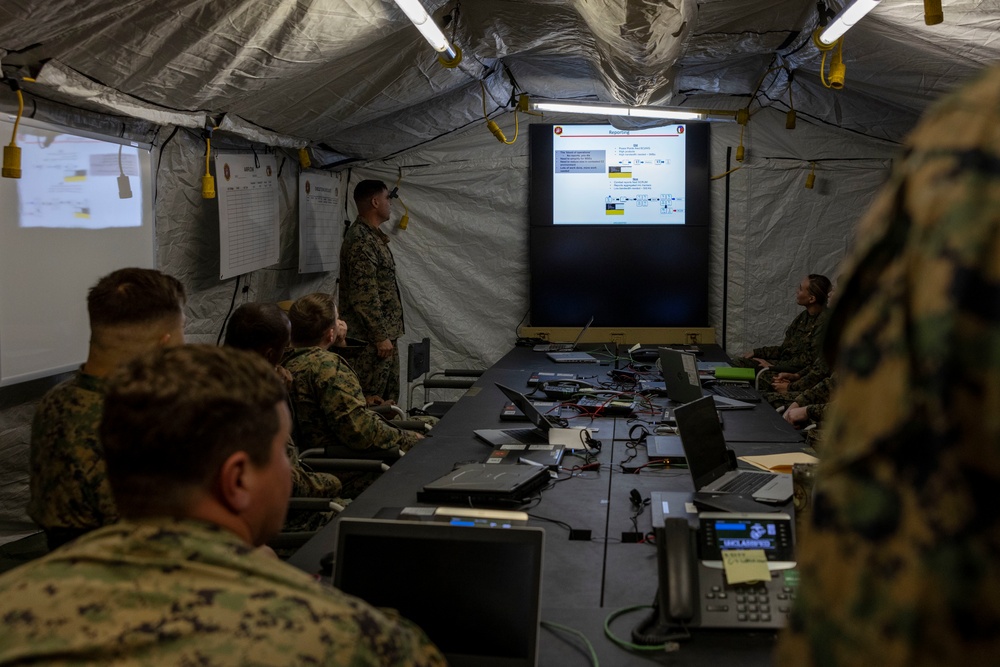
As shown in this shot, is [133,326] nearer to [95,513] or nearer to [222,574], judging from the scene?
[95,513]

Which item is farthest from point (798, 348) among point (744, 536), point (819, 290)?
point (744, 536)

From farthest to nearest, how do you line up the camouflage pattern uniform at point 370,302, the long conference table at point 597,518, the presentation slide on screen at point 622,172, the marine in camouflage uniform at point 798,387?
1. the presentation slide on screen at point 622,172
2. the camouflage pattern uniform at point 370,302
3. the marine in camouflage uniform at point 798,387
4. the long conference table at point 597,518

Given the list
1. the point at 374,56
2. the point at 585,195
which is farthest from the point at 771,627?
the point at 585,195

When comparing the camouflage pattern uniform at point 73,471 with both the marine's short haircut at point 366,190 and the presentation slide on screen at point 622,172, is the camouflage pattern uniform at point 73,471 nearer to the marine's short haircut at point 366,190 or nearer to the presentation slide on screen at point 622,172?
the marine's short haircut at point 366,190

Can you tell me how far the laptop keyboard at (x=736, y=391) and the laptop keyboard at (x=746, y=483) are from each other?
133cm

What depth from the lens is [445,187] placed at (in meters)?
6.67

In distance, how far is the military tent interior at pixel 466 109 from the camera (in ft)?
10.3

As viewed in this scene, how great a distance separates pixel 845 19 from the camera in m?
3.30

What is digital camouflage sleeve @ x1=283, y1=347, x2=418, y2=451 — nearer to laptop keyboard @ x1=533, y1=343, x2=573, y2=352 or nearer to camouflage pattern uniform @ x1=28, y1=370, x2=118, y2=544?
camouflage pattern uniform @ x1=28, y1=370, x2=118, y2=544

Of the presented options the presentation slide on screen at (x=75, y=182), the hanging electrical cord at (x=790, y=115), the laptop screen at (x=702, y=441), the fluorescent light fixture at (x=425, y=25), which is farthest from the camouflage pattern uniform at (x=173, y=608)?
the hanging electrical cord at (x=790, y=115)

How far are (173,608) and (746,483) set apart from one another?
1854 millimetres

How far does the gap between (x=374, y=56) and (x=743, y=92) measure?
3084 mm

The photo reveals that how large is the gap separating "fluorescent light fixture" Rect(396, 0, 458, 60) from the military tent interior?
3.1 inches

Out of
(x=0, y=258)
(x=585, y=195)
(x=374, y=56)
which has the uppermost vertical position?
(x=374, y=56)
